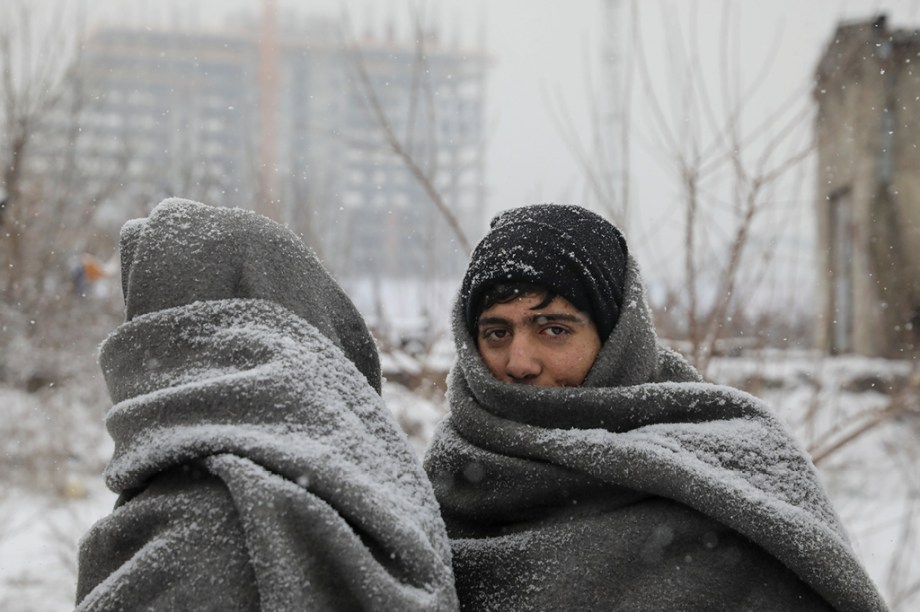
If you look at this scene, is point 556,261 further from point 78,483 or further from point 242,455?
point 78,483

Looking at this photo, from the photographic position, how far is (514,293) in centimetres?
157

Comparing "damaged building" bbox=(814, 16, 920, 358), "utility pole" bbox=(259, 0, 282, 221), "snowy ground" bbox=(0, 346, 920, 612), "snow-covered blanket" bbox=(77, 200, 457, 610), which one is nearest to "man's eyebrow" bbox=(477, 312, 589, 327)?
"snow-covered blanket" bbox=(77, 200, 457, 610)

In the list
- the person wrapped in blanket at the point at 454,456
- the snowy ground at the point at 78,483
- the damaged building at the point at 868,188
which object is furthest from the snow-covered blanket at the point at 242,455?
the snowy ground at the point at 78,483

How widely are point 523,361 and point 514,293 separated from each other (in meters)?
0.12

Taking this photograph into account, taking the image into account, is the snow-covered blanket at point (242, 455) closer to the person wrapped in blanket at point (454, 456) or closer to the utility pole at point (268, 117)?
the person wrapped in blanket at point (454, 456)

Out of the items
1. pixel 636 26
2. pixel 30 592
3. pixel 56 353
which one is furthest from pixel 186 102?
pixel 636 26

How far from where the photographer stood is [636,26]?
121 inches

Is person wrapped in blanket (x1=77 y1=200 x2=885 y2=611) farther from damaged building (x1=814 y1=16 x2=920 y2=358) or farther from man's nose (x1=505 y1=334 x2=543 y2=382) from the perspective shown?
damaged building (x1=814 y1=16 x2=920 y2=358)

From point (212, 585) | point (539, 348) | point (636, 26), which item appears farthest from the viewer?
point (636, 26)

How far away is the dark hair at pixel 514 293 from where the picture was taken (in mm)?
1555

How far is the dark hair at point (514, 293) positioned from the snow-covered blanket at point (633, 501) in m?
0.11

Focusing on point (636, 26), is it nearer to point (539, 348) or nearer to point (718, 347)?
point (718, 347)

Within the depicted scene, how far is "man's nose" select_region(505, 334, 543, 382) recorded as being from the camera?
5.07 feet

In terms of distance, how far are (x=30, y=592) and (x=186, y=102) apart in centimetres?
512
